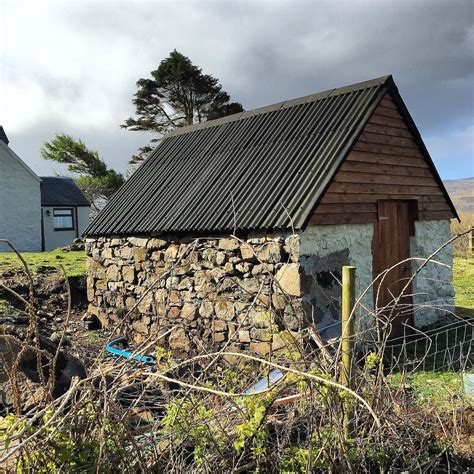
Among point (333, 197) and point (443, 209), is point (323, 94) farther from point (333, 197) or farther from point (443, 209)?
point (443, 209)

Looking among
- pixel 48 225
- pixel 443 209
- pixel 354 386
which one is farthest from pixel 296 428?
pixel 48 225

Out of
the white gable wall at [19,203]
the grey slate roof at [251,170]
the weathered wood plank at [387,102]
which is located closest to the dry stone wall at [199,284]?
the grey slate roof at [251,170]

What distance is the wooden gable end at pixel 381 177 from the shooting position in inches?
300

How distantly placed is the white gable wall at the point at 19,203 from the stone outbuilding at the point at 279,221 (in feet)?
50.1

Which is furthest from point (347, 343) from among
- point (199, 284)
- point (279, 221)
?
point (199, 284)

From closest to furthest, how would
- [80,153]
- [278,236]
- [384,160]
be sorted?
[278,236] → [384,160] → [80,153]

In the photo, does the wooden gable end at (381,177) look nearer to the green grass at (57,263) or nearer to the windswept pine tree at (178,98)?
the green grass at (57,263)

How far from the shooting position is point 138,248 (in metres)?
9.29

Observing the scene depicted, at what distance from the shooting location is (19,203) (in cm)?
2402

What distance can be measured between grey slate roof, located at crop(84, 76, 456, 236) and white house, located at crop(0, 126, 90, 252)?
48.3 ft

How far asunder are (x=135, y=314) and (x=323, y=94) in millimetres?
5584

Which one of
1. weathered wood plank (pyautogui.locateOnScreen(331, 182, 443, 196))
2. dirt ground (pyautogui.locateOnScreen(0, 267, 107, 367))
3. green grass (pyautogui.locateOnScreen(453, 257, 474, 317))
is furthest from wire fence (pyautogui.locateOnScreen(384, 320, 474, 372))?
dirt ground (pyautogui.locateOnScreen(0, 267, 107, 367))

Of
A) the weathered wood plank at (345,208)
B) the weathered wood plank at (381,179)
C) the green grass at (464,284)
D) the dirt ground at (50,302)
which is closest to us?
the weathered wood plank at (345,208)

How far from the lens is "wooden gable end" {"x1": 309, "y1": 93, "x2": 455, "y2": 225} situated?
761cm
